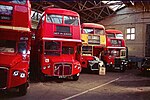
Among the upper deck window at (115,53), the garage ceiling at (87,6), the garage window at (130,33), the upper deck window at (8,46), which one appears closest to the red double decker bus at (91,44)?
the upper deck window at (115,53)

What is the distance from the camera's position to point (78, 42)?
11.2 metres

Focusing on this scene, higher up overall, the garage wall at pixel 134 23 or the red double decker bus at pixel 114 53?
the garage wall at pixel 134 23

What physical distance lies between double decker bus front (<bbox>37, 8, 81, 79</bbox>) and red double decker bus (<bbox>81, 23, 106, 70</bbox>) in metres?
4.25

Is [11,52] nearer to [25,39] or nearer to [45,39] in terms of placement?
[25,39]

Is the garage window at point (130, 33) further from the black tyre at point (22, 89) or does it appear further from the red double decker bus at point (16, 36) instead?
the black tyre at point (22, 89)

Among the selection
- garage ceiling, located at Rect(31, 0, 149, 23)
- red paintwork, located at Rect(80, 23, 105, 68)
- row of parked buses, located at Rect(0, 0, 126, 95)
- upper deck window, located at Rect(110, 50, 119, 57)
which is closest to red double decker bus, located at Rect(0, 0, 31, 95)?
row of parked buses, located at Rect(0, 0, 126, 95)

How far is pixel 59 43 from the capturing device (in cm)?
1088

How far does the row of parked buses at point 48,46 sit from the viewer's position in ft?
24.0

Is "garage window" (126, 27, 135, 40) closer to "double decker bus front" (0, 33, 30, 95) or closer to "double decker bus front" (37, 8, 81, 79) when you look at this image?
"double decker bus front" (37, 8, 81, 79)

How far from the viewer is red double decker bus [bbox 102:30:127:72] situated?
1816 cm

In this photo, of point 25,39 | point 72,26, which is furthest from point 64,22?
point 25,39

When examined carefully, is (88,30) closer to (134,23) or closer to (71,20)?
(71,20)

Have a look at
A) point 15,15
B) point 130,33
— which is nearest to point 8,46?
point 15,15

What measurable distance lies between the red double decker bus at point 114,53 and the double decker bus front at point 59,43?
7324mm
